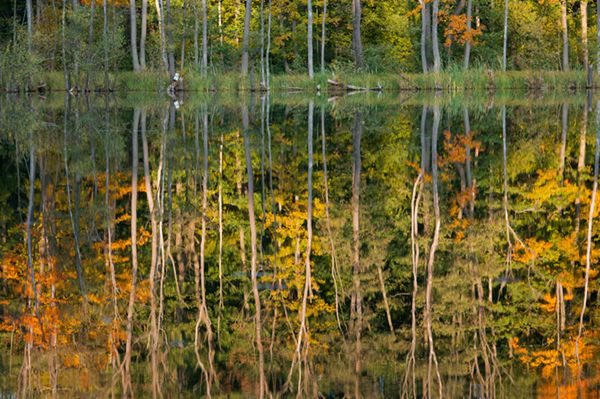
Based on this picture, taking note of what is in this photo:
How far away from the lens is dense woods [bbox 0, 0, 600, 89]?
106 ft

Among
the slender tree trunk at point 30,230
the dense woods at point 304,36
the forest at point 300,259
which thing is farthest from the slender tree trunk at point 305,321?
the dense woods at point 304,36

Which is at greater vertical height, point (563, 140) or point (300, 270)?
point (563, 140)

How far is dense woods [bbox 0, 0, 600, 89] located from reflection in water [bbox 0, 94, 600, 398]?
19772 mm

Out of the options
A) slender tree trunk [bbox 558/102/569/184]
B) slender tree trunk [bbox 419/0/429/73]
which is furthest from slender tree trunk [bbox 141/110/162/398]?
slender tree trunk [bbox 419/0/429/73]

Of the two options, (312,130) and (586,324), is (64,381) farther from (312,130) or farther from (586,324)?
(312,130)

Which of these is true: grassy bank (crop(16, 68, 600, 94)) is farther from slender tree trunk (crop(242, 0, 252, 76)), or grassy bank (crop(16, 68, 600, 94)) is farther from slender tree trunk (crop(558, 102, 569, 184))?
slender tree trunk (crop(558, 102, 569, 184))

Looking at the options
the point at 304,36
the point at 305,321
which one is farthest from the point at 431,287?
the point at 304,36

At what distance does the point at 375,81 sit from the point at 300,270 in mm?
30054

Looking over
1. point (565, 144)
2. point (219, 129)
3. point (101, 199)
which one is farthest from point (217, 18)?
point (101, 199)

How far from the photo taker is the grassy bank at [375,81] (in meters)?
33.0

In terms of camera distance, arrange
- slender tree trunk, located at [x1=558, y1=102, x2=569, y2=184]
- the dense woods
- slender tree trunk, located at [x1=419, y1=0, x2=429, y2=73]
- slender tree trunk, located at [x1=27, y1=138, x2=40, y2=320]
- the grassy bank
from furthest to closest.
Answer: slender tree trunk, located at [x1=419, y1=0, x2=429, y2=73], the grassy bank, the dense woods, slender tree trunk, located at [x1=558, y1=102, x2=569, y2=184], slender tree trunk, located at [x1=27, y1=138, x2=40, y2=320]

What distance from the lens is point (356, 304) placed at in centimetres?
502

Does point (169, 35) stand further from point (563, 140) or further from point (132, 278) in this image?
point (132, 278)

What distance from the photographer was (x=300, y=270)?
19.2 feet
